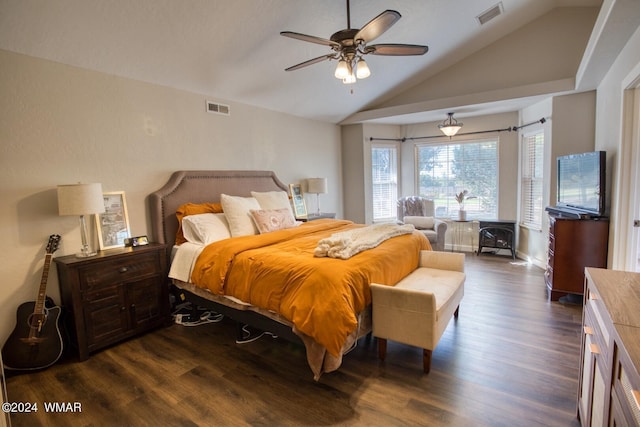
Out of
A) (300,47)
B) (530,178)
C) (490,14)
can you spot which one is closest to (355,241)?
(300,47)

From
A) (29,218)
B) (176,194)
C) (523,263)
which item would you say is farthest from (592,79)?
(29,218)

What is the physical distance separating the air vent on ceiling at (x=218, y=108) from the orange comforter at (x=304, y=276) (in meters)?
1.85

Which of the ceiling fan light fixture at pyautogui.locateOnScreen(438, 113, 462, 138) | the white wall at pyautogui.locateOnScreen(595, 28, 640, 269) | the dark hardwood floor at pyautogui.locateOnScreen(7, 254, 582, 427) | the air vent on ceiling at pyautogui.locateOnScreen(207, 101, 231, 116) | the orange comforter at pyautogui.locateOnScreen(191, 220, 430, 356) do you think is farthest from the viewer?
the ceiling fan light fixture at pyautogui.locateOnScreen(438, 113, 462, 138)

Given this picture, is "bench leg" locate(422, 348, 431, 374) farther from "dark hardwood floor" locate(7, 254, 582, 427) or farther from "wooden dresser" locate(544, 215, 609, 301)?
"wooden dresser" locate(544, 215, 609, 301)

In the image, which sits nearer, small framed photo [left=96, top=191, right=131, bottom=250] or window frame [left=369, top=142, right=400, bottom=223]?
small framed photo [left=96, top=191, right=131, bottom=250]

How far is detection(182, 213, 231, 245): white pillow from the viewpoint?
3.27 m

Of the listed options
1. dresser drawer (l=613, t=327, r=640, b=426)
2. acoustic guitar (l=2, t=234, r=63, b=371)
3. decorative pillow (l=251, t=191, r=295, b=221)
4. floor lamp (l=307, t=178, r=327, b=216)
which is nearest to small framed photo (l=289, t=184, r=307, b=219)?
floor lamp (l=307, t=178, r=327, b=216)

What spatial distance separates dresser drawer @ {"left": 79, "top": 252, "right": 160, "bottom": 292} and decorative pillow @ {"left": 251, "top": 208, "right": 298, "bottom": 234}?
108 cm

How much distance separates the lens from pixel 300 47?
3.54 m

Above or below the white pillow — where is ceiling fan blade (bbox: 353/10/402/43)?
above

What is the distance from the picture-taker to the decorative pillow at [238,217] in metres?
3.48

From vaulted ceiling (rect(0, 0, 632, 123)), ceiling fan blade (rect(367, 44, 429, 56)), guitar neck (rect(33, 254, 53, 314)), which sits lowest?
guitar neck (rect(33, 254, 53, 314))

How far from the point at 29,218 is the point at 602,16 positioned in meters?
4.83

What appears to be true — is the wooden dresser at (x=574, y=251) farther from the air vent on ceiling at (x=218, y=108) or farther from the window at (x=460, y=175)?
the air vent on ceiling at (x=218, y=108)
